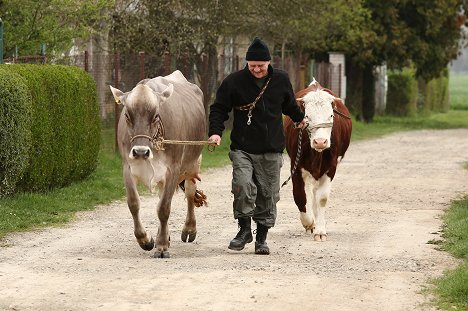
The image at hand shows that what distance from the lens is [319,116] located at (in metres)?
15.1

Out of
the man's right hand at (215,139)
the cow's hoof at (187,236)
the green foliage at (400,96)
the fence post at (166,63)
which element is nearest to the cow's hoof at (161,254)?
the man's right hand at (215,139)

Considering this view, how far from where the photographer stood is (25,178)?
17.5 metres

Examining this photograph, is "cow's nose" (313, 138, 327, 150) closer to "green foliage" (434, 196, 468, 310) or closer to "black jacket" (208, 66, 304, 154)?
"black jacket" (208, 66, 304, 154)

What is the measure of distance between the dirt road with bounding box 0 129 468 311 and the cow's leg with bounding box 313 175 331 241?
0.15m

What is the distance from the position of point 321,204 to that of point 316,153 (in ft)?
1.96

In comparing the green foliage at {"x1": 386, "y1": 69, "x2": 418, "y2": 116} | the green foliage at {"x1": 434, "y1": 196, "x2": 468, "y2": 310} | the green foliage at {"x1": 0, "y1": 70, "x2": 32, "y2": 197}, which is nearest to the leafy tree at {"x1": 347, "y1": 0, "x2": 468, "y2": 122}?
the green foliage at {"x1": 386, "y1": 69, "x2": 418, "y2": 116}

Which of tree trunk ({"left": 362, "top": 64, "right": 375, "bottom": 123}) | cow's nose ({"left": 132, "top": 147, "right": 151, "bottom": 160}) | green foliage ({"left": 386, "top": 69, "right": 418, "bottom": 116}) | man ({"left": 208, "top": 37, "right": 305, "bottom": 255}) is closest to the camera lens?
cow's nose ({"left": 132, "top": 147, "right": 151, "bottom": 160})

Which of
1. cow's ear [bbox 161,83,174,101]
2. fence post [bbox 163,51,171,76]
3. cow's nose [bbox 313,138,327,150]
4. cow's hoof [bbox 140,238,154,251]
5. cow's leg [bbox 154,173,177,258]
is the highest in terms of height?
cow's ear [bbox 161,83,174,101]

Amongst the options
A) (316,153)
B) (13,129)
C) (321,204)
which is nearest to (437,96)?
(13,129)

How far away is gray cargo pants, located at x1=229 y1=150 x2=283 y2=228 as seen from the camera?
13.4 m

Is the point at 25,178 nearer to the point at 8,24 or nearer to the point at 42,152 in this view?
the point at 42,152

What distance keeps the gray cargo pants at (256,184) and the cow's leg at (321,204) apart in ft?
3.86

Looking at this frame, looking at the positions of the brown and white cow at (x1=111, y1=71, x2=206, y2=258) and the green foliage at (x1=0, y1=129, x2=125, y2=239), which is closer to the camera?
the brown and white cow at (x1=111, y1=71, x2=206, y2=258)

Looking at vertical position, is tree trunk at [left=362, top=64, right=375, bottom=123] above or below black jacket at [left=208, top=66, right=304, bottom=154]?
below
